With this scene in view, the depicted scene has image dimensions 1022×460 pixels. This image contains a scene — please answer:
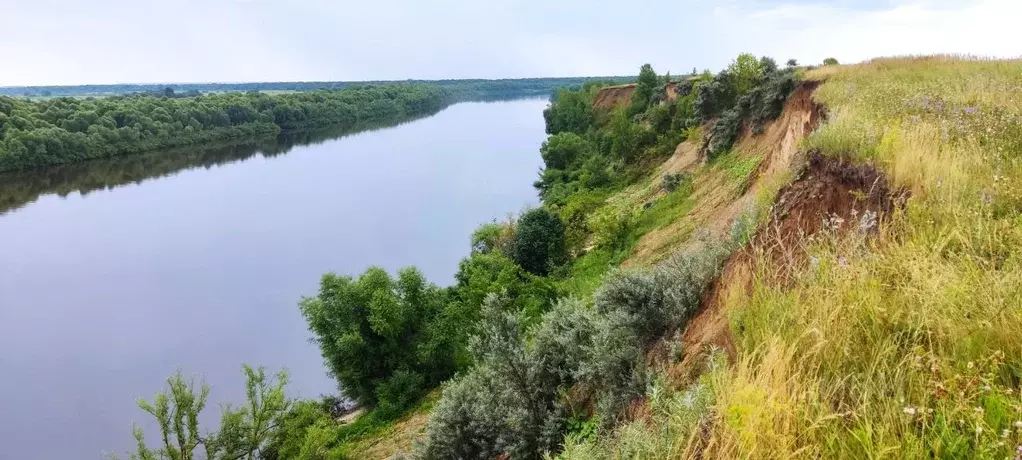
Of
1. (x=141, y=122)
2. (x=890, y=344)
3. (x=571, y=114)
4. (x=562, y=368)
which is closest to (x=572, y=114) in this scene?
(x=571, y=114)

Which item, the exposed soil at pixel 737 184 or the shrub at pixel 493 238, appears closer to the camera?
the exposed soil at pixel 737 184

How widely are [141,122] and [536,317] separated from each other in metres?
64.4

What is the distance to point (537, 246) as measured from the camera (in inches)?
948

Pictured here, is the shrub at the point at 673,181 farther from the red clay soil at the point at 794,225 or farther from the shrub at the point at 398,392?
the red clay soil at the point at 794,225

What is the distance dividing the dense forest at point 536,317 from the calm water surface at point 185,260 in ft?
9.70

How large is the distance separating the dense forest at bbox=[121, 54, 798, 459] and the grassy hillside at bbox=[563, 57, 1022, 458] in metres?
1.06

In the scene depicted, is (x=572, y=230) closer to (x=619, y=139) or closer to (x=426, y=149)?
(x=619, y=139)

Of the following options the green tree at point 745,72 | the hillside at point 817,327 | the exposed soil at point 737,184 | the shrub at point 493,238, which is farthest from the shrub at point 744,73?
the shrub at point 493,238

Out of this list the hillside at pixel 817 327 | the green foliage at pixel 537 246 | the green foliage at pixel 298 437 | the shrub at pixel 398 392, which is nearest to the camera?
the hillside at pixel 817 327

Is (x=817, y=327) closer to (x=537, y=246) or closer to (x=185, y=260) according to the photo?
(x=537, y=246)

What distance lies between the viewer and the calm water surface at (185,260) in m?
19.9

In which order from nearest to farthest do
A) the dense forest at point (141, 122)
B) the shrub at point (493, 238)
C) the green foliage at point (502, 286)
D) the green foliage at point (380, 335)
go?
the green foliage at point (380, 335), the green foliage at point (502, 286), the shrub at point (493, 238), the dense forest at point (141, 122)

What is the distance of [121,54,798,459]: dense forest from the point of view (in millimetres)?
6398

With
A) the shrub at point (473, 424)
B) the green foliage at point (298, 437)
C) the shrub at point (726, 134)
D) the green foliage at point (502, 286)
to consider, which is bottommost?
the green foliage at point (298, 437)
